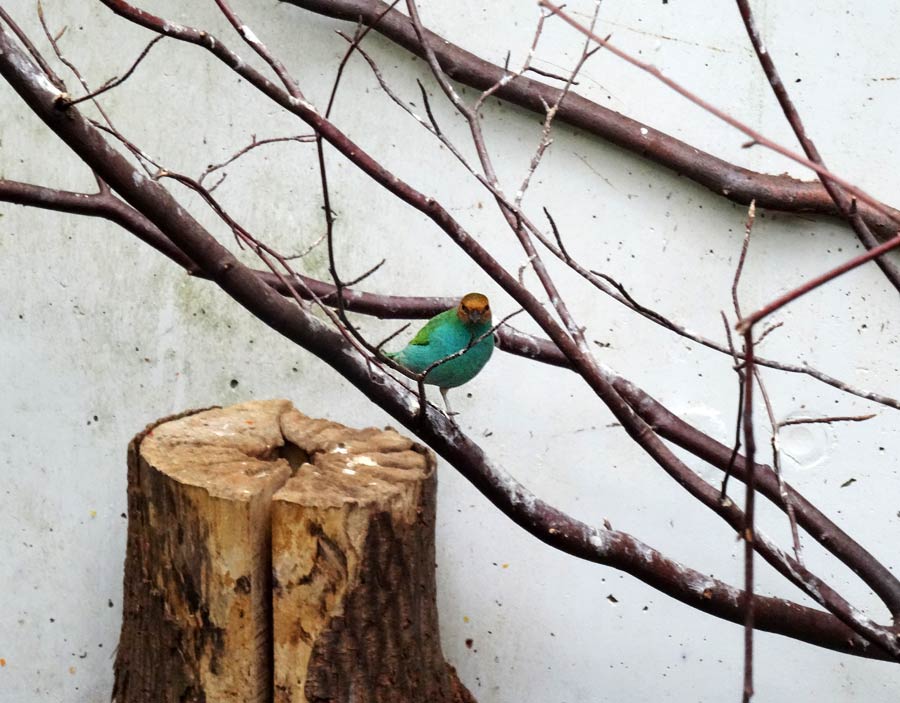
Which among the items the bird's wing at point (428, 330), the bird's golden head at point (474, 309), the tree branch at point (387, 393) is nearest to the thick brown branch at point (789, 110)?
the tree branch at point (387, 393)

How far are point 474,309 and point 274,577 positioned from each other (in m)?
0.65

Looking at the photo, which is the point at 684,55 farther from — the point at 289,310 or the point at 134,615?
the point at 134,615

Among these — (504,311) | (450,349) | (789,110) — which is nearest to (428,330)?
(450,349)

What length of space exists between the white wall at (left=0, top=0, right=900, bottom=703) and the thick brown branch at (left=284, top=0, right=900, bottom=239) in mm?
68

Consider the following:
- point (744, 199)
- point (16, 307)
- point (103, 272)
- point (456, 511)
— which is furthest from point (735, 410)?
point (16, 307)

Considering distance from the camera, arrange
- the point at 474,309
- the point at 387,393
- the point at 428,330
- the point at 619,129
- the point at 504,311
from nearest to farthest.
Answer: the point at 387,393
the point at 474,309
the point at 428,330
the point at 619,129
the point at 504,311

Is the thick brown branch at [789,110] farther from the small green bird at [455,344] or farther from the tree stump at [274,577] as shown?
the tree stump at [274,577]

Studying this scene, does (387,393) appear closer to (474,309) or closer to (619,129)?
(474,309)

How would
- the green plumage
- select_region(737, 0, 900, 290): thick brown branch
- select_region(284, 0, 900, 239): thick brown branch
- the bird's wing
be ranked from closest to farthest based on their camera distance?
select_region(737, 0, 900, 290): thick brown branch
the green plumage
the bird's wing
select_region(284, 0, 900, 239): thick brown branch

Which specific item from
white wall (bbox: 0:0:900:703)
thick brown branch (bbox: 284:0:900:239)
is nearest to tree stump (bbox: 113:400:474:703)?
white wall (bbox: 0:0:900:703)

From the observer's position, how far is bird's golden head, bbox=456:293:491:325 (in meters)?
1.91

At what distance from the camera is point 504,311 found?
234cm

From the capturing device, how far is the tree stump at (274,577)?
1718mm

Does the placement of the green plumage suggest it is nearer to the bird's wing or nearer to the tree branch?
the bird's wing
